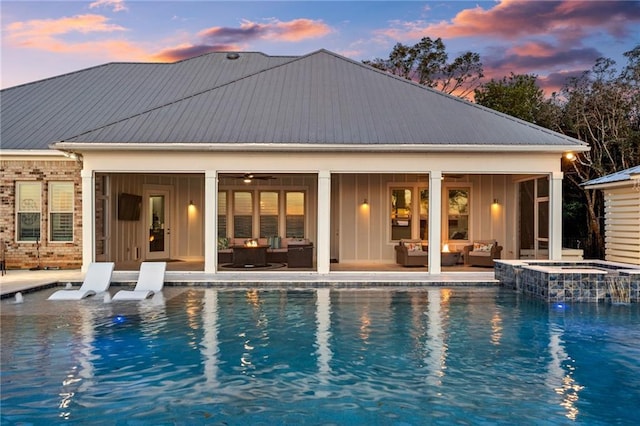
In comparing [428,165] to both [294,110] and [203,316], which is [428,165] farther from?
[203,316]

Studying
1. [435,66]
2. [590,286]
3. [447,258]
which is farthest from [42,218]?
[435,66]

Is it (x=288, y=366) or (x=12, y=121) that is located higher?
(x=12, y=121)

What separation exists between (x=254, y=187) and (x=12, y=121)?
7996mm

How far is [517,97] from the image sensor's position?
28453 mm

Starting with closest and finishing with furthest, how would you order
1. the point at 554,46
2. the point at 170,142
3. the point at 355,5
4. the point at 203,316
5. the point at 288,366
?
1. the point at 288,366
2. the point at 203,316
3. the point at 170,142
4. the point at 355,5
5. the point at 554,46

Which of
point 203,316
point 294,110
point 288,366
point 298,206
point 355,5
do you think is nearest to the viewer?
point 288,366

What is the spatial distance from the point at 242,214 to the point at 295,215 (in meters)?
1.86

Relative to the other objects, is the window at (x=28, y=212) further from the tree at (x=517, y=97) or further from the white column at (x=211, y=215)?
the tree at (x=517, y=97)

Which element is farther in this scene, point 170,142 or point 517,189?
point 517,189

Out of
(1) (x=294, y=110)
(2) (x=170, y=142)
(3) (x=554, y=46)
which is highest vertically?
(3) (x=554, y=46)

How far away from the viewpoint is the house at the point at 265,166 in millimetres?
14414

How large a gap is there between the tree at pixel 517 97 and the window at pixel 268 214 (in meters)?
14.9

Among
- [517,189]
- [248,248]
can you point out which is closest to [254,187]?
[248,248]

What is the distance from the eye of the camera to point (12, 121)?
59.6ft
